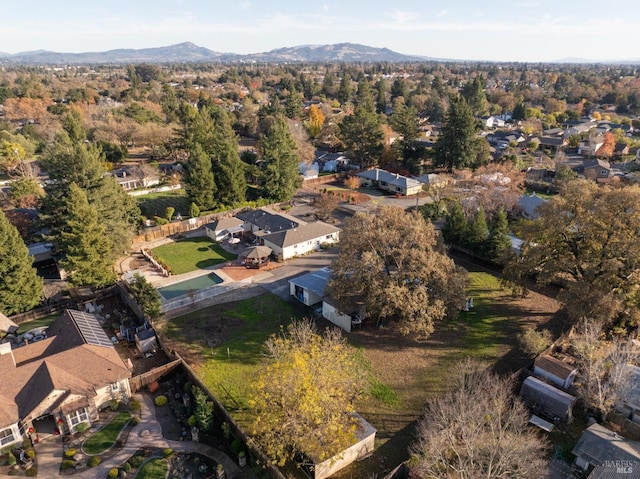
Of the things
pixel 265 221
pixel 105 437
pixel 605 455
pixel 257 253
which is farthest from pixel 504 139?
pixel 105 437

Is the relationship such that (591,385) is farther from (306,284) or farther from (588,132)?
(588,132)

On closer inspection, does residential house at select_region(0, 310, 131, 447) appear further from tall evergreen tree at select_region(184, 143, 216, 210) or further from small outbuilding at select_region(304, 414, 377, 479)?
tall evergreen tree at select_region(184, 143, 216, 210)

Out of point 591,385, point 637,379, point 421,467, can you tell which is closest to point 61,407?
point 421,467

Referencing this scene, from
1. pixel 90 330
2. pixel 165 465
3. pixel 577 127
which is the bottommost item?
pixel 165 465

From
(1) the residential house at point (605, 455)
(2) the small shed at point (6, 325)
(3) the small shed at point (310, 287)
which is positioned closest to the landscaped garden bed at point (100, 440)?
(2) the small shed at point (6, 325)

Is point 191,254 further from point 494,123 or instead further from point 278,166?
point 494,123

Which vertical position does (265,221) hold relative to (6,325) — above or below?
above

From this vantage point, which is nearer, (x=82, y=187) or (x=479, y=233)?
(x=479, y=233)

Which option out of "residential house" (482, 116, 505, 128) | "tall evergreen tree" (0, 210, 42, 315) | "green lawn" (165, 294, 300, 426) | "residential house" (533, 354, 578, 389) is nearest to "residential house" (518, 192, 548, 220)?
"residential house" (533, 354, 578, 389)
